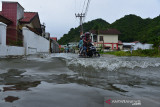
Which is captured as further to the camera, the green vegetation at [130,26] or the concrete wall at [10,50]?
the green vegetation at [130,26]

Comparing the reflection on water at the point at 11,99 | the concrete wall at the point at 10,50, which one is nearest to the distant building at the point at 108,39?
the concrete wall at the point at 10,50

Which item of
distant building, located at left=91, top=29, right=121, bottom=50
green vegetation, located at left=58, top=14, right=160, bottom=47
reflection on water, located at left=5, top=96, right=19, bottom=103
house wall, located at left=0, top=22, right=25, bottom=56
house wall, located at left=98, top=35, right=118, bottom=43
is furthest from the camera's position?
green vegetation, located at left=58, top=14, right=160, bottom=47

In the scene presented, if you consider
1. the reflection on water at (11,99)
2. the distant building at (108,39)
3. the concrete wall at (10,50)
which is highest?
the distant building at (108,39)

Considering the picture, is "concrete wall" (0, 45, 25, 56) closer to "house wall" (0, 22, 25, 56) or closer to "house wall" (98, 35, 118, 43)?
"house wall" (0, 22, 25, 56)

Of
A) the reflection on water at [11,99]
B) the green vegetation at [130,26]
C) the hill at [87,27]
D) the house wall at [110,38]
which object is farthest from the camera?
the hill at [87,27]

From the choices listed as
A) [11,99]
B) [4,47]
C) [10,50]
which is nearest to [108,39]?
A: [10,50]

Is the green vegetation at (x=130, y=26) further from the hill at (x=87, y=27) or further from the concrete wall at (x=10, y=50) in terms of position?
the concrete wall at (x=10, y=50)

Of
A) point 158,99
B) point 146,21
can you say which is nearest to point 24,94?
point 158,99

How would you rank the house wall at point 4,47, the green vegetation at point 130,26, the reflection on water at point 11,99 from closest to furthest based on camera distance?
the reflection on water at point 11,99 → the house wall at point 4,47 → the green vegetation at point 130,26

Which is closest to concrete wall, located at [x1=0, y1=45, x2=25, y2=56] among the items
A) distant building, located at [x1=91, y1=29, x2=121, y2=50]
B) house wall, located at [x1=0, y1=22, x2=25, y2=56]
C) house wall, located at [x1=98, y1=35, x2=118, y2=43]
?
house wall, located at [x1=0, y1=22, x2=25, y2=56]

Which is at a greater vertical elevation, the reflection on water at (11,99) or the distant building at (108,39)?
the distant building at (108,39)

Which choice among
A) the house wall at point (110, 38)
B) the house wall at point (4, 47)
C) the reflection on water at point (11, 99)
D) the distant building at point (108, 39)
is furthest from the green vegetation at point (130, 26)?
the reflection on water at point (11, 99)

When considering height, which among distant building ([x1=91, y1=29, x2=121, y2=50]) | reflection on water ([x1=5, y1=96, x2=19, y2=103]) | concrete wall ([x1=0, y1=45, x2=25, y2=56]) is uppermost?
distant building ([x1=91, y1=29, x2=121, y2=50])

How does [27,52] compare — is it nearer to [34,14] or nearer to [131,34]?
[34,14]
